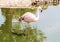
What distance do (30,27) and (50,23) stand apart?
23 centimetres

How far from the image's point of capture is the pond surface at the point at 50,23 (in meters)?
2.32

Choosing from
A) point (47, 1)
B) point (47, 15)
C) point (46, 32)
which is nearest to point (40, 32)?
point (46, 32)

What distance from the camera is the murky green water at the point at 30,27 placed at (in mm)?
2334

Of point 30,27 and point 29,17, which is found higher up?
point 29,17

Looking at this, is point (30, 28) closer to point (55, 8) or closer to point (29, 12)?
point (29, 12)

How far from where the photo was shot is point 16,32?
2.38 metres

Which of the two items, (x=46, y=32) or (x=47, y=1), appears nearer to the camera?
(x=46, y=32)

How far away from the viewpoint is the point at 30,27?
2389 mm

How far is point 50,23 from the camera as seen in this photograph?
2.40m

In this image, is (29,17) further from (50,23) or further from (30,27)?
(50,23)

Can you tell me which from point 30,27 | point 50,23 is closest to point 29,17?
point 30,27

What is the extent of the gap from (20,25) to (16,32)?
94mm

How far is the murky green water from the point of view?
233cm

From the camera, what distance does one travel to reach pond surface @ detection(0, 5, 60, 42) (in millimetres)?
2324
